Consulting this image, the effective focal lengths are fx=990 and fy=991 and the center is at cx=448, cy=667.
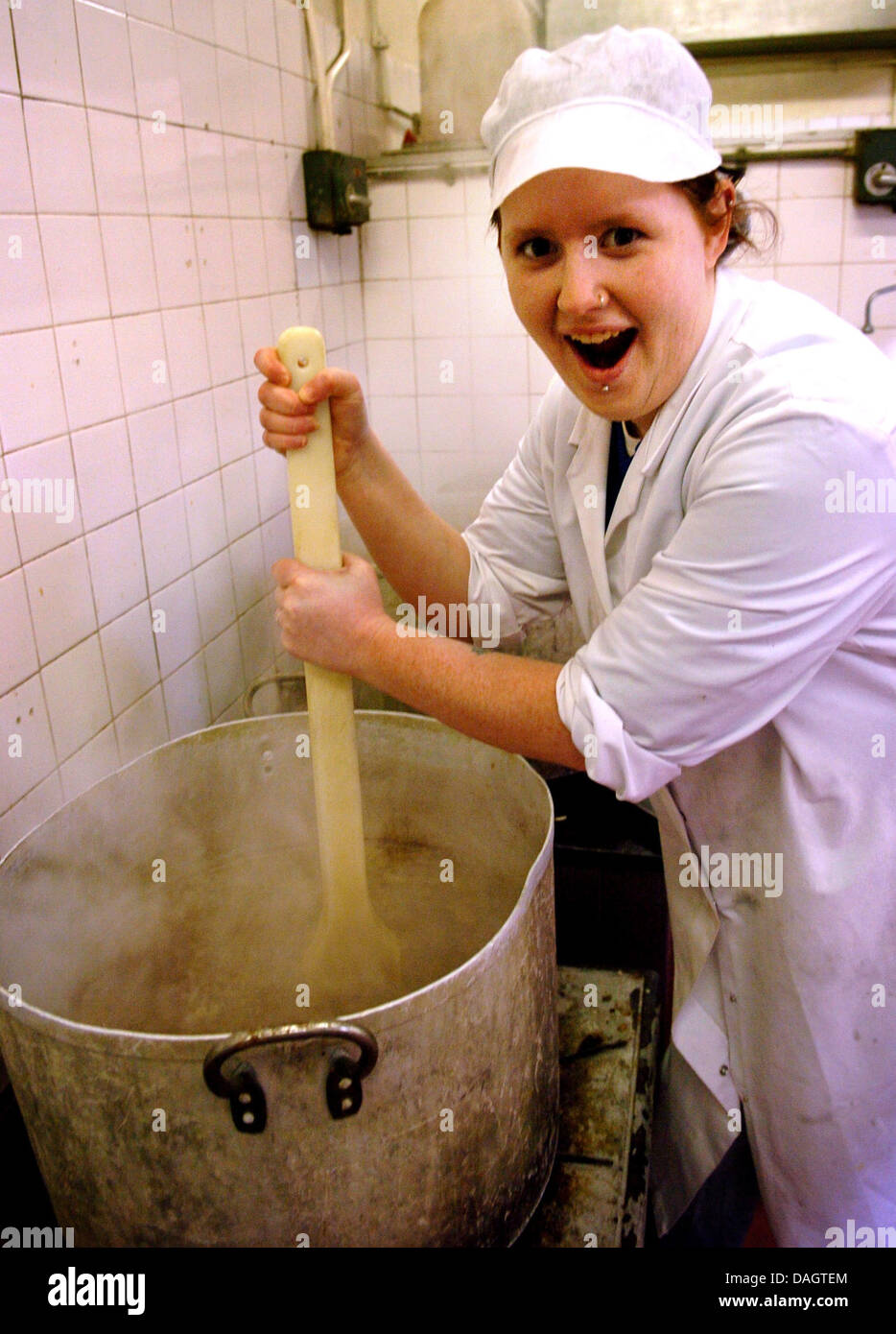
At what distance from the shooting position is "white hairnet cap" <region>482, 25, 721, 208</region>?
34.3 inches

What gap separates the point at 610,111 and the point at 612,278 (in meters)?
0.14

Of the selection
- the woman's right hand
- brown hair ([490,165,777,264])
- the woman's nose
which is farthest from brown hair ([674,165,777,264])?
the woman's right hand

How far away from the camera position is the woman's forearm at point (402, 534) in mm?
1250

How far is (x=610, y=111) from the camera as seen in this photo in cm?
89

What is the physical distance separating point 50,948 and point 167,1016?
221 mm

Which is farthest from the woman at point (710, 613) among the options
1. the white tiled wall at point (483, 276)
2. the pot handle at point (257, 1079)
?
the white tiled wall at point (483, 276)

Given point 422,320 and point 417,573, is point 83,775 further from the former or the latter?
point 422,320

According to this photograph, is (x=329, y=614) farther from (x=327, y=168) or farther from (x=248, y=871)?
(x=327, y=168)

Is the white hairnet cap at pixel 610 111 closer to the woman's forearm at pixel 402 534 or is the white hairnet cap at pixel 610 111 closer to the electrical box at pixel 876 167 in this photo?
the woman's forearm at pixel 402 534

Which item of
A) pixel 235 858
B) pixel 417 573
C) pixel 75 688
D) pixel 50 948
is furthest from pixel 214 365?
pixel 50 948

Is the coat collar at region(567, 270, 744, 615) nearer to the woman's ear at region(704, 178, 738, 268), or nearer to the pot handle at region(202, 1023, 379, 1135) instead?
the woman's ear at region(704, 178, 738, 268)

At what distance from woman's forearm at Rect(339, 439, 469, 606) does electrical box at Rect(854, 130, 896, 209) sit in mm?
1277

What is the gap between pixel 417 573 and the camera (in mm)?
1323

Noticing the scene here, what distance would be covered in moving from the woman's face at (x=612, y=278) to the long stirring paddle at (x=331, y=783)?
227 millimetres
